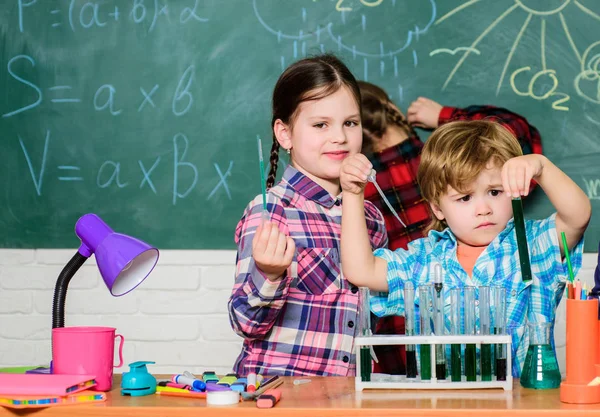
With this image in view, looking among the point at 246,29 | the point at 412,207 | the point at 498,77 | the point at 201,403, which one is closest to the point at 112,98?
the point at 246,29

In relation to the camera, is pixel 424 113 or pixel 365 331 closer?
pixel 365 331

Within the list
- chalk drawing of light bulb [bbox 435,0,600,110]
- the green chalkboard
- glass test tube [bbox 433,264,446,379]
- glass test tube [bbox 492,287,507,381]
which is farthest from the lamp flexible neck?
chalk drawing of light bulb [bbox 435,0,600,110]

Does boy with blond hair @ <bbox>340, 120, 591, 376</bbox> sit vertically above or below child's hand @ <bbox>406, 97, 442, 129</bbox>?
below

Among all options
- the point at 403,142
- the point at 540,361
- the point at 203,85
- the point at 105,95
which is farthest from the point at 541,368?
the point at 105,95

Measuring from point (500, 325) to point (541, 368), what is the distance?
10 cm

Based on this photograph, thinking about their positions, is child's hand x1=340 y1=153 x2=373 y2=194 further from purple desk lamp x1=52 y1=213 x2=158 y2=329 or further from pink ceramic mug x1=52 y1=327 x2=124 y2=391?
pink ceramic mug x1=52 y1=327 x2=124 y2=391

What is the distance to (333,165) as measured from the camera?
1834 millimetres

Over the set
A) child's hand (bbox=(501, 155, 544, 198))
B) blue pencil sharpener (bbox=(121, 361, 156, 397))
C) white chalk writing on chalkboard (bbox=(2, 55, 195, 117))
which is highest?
white chalk writing on chalkboard (bbox=(2, 55, 195, 117))

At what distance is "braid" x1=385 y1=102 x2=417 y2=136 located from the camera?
8.87 ft

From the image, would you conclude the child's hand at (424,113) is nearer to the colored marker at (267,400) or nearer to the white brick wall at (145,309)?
the white brick wall at (145,309)

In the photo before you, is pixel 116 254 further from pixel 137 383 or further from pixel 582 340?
pixel 582 340

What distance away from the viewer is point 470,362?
1.33 meters

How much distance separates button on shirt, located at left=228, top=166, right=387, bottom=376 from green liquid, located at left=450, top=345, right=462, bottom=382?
0.43 m

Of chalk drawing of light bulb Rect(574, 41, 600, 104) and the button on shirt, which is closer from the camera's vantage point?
the button on shirt
